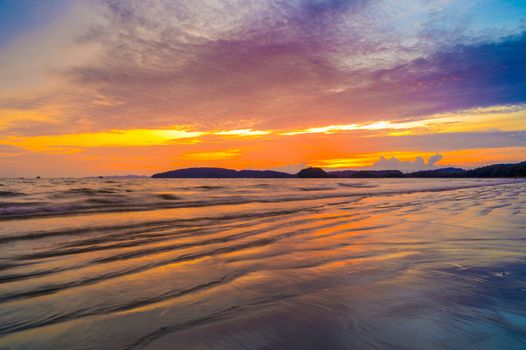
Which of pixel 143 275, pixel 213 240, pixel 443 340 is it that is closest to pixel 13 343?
pixel 143 275

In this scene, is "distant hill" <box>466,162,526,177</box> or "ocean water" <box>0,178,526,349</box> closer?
"ocean water" <box>0,178,526,349</box>

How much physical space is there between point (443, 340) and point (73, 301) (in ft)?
12.5

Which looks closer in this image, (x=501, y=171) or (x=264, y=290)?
(x=264, y=290)

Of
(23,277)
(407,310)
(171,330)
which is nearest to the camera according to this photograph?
(171,330)

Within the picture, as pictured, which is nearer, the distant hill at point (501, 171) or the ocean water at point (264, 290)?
the ocean water at point (264, 290)

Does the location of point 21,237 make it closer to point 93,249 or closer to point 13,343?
point 93,249

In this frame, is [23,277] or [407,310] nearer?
[407,310]

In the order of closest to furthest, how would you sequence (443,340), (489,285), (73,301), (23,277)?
(443,340) → (73,301) → (489,285) → (23,277)

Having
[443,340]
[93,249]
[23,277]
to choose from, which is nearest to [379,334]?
[443,340]

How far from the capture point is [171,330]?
2.95m

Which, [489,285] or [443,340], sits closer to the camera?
[443,340]

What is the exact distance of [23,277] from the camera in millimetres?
4742

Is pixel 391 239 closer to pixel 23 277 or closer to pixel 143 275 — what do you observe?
pixel 143 275

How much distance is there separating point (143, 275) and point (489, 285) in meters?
4.70
